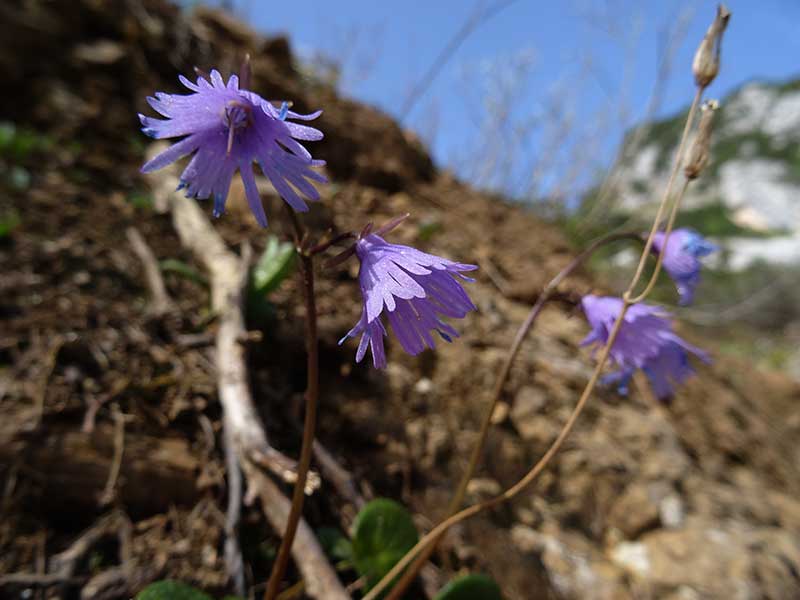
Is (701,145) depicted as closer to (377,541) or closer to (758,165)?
(377,541)

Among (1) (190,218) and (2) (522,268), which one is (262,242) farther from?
(2) (522,268)

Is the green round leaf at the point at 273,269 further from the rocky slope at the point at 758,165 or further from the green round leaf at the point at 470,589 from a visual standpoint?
the rocky slope at the point at 758,165

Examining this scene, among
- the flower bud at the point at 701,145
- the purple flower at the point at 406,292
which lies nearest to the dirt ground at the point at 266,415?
the purple flower at the point at 406,292

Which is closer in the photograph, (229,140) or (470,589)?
(229,140)

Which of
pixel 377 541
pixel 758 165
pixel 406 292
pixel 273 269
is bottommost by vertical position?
pixel 377 541

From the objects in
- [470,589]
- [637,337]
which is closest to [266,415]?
[470,589]

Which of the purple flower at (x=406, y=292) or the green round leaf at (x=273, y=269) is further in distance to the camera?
the green round leaf at (x=273, y=269)

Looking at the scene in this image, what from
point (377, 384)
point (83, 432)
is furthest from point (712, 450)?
point (83, 432)
